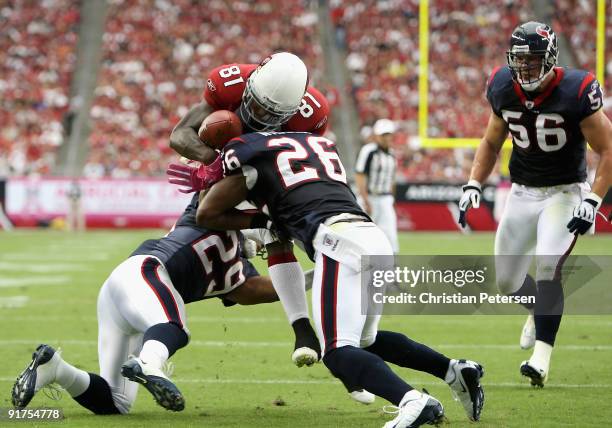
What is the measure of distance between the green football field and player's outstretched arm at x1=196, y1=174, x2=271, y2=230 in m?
0.79

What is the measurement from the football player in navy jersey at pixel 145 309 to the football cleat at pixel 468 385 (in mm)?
1070

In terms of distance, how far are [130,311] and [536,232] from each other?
2.37 metres

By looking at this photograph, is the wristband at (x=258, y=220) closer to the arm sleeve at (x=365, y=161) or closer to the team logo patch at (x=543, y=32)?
the team logo patch at (x=543, y=32)

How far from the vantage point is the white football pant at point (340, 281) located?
3543 mm

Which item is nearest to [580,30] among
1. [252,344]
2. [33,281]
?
[33,281]

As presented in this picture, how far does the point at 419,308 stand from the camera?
283 inches

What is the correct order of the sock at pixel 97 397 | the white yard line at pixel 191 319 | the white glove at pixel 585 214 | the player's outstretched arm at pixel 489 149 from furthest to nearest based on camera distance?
the white yard line at pixel 191 319 < the player's outstretched arm at pixel 489 149 < the white glove at pixel 585 214 < the sock at pixel 97 397

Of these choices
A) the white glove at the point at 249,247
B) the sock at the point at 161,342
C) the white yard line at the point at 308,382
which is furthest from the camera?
the white yard line at the point at 308,382

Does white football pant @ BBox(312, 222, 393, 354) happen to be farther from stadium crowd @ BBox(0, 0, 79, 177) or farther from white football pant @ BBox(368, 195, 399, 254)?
stadium crowd @ BBox(0, 0, 79, 177)

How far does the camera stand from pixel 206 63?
21.1m

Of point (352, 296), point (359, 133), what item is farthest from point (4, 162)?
point (352, 296)

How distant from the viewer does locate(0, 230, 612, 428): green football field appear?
13.7 feet

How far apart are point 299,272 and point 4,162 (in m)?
15.5

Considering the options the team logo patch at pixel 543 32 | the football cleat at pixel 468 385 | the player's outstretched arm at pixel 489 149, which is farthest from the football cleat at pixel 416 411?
the team logo patch at pixel 543 32
